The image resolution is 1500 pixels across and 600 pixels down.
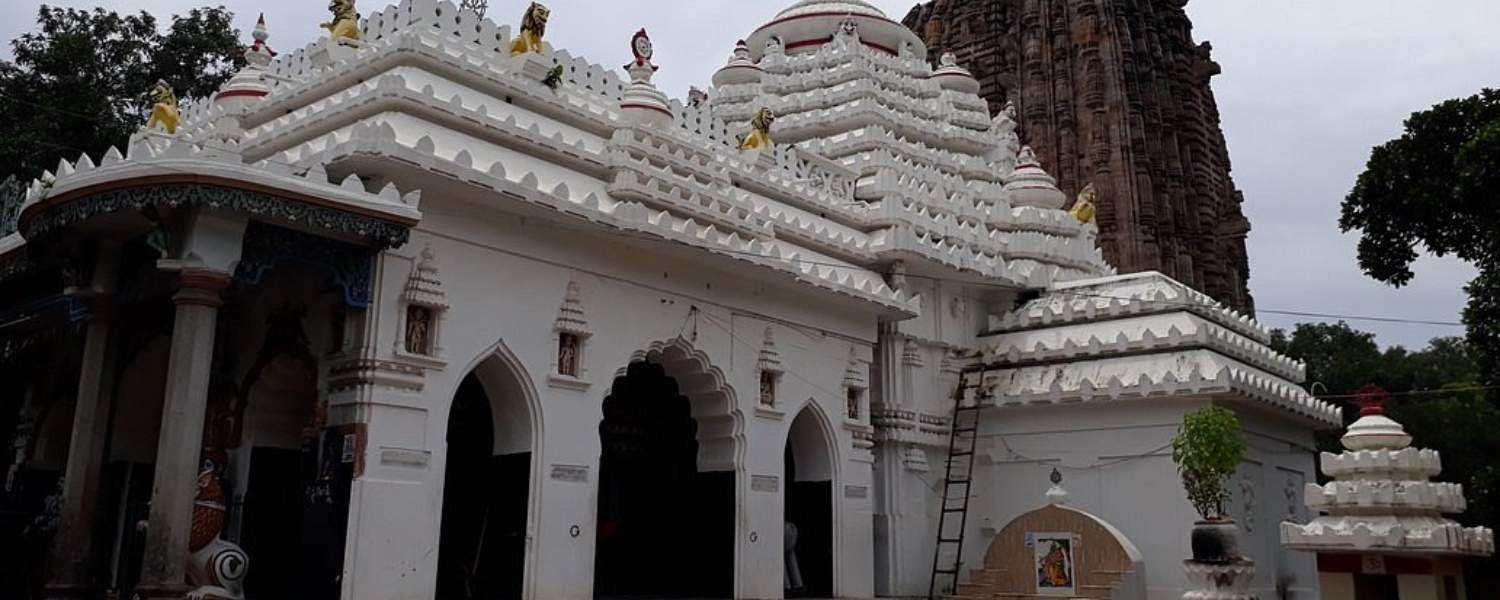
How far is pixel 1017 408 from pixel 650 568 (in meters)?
7.39

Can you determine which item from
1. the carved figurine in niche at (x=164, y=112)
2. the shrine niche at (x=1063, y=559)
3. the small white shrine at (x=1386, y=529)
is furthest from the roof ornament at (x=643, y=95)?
the small white shrine at (x=1386, y=529)

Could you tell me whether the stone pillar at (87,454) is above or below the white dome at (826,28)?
below

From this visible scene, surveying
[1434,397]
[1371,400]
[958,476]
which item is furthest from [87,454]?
[1434,397]

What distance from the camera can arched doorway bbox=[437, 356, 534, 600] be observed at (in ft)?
48.2

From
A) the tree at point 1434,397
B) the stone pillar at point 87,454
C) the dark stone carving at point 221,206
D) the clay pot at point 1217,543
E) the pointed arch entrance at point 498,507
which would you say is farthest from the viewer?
the tree at point 1434,397

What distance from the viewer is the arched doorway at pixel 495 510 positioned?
14695mm

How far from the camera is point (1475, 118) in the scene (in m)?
21.6

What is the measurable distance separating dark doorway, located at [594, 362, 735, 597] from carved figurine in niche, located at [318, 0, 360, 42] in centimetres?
674

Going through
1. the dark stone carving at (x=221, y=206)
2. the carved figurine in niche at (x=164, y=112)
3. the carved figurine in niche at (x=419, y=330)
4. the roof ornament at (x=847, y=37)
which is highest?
the roof ornament at (x=847, y=37)

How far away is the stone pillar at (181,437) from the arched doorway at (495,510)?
365cm

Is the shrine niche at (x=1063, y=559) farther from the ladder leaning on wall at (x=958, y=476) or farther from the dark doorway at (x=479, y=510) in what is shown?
the dark doorway at (x=479, y=510)

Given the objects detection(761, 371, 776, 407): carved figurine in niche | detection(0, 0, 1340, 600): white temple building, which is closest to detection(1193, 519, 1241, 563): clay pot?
detection(0, 0, 1340, 600): white temple building

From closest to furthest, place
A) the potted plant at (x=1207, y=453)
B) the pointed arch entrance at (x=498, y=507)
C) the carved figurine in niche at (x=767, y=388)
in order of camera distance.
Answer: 1. the pointed arch entrance at (x=498, y=507)
2. the potted plant at (x=1207, y=453)
3. the carved figurine in niche at (x=767, y=388)

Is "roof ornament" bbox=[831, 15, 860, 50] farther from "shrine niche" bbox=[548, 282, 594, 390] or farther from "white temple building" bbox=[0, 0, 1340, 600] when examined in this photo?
"shrine niche" bbox=[548, 282, 594, 390]
